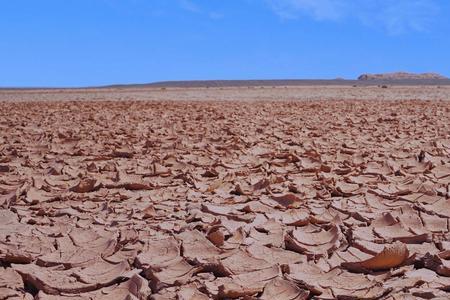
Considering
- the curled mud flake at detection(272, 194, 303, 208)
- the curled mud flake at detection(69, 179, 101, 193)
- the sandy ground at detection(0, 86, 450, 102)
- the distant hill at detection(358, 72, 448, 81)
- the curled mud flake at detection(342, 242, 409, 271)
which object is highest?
the curled mud flake at detection(342, 242, 409, 271)

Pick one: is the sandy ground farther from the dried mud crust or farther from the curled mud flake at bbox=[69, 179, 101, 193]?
the curled mud flake at bbox=[69, 179, 101, 193]

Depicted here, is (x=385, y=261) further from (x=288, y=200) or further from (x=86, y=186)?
(x=86, y=186)

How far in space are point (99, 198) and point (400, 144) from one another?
8.55 feet

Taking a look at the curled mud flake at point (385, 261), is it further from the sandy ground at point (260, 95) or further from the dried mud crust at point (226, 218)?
the sandy ground at point (260, 95)

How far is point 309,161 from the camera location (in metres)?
3.95

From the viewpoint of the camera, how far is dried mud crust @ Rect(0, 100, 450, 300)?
186 centimetres

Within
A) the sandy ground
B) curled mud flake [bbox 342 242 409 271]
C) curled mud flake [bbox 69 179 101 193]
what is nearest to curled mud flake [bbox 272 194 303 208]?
curled mud flake [bbox 342 242 409 271]

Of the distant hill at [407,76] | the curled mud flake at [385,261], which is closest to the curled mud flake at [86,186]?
the curled mud flake at [385,261]

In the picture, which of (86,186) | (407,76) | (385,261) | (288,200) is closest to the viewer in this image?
(385,261)

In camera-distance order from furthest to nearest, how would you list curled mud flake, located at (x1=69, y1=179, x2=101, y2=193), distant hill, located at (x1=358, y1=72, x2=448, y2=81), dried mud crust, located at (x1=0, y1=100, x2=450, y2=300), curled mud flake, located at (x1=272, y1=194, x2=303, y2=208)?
distant hill, located at (x1=358, y1=72, x2=448, y2=81) → curled mud flake, located at (x1=69, y1=179, x2=101, y2=193) → curled mud flake, located at (x1=272, y1=194, x2=303, y2=208) → dried mud crust, located at (x1=0, y1=100, x2=450, y2=300)

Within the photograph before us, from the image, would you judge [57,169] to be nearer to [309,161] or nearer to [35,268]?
[309,161]

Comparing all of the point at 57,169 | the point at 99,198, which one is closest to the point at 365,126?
the point at 57,169

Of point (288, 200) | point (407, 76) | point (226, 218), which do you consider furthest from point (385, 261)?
point (407, 76)

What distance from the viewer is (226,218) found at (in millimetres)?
2541
